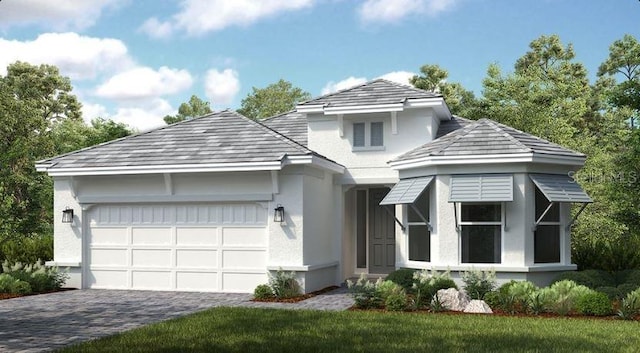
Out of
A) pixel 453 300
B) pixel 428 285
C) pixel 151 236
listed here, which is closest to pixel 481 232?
pixel 428 285

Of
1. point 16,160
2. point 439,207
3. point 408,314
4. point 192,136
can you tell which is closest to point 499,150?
point 439,207

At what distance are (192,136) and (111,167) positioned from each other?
7.50ft

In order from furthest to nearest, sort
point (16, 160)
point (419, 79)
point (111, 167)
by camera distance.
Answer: point (419, 79)
point (16, 160)
point (111, 167)

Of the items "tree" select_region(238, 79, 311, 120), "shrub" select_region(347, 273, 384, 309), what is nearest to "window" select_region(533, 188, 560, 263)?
"shrub" select_region(347, 273, 384, 309)

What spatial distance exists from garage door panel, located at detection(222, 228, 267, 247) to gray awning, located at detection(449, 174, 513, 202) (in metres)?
4.66

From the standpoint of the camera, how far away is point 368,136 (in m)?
18.9

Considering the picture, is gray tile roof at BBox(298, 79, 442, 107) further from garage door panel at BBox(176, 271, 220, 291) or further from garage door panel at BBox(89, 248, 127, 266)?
garage door panel at BBox(89, 248, 127, 266)

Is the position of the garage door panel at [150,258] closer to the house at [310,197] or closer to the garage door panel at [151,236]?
the house at [310,197]

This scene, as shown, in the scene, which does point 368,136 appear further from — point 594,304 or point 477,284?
point 594,304

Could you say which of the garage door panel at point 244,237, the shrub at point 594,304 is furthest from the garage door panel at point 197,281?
the shrub at point 594,304

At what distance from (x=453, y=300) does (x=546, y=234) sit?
3.75m

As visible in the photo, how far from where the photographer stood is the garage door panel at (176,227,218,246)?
667 inches

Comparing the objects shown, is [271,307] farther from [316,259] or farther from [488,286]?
[488,286]

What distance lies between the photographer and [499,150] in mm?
15281
